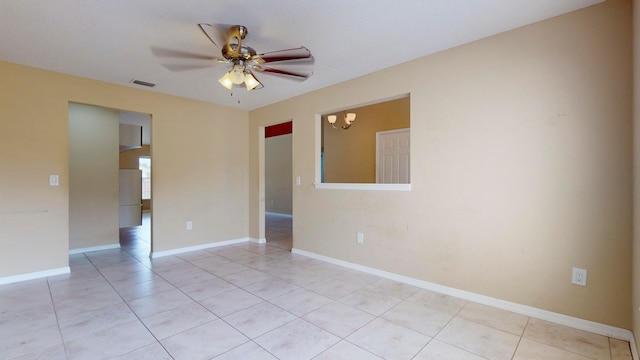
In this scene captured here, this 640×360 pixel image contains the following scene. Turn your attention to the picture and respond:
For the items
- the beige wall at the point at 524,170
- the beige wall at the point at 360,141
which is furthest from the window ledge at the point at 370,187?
the beige wall at the point at 360,141

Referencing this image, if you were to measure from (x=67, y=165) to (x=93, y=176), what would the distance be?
1.34 meters

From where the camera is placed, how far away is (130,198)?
17.2 feet

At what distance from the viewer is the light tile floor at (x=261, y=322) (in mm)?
1881

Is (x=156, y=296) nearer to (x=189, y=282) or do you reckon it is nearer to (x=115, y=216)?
(x=189, y=282)

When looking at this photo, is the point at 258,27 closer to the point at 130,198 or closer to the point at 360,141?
the point at 360,141

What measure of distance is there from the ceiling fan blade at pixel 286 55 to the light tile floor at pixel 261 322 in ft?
6.93

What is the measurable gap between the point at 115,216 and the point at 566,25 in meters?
6.34

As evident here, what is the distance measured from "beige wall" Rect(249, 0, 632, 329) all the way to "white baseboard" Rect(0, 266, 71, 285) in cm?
379

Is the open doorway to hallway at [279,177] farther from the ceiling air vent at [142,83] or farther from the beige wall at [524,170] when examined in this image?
the beige wall at [524,170]

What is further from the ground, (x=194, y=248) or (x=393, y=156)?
(x=393, y=156)

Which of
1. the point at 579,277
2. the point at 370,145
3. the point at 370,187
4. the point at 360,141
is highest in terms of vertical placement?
the point at 360,141

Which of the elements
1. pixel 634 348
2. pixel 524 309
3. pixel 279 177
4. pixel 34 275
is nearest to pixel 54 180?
pixel 34 275

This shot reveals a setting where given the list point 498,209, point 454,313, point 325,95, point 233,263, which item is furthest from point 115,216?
point 498,209

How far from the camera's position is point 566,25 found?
2.21 m
